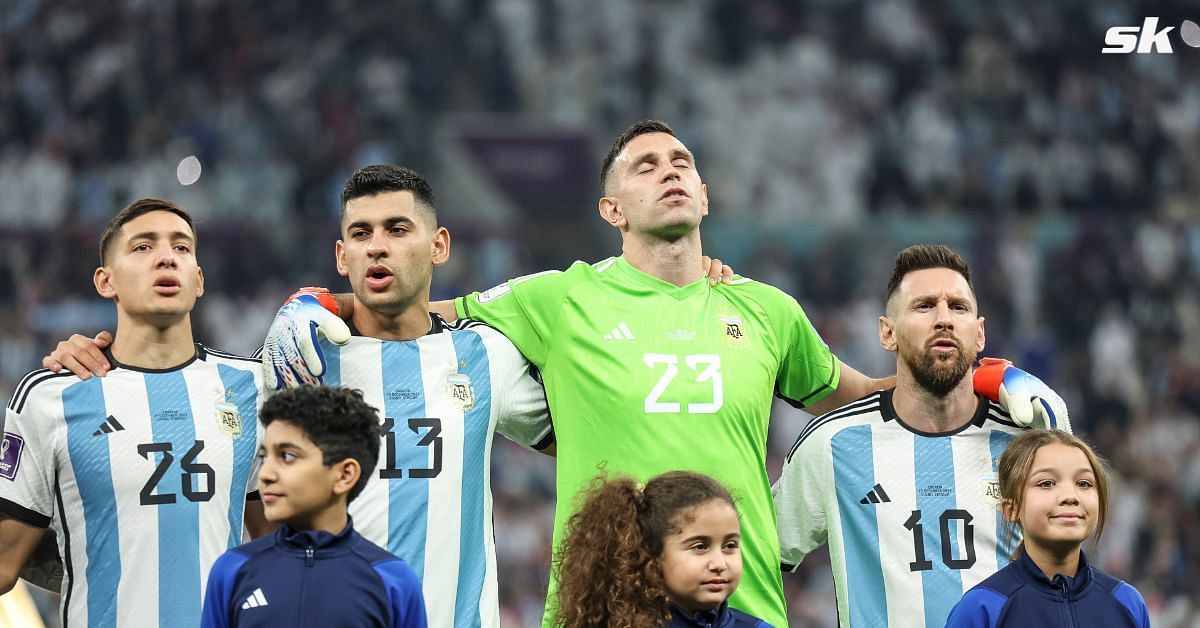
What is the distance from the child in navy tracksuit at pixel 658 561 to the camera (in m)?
4.24

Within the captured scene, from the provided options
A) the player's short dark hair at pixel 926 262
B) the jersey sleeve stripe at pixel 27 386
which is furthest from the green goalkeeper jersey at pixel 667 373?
the jersey sleeve stripe at pixel 27 386

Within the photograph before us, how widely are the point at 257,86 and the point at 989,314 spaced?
8253 millimetres

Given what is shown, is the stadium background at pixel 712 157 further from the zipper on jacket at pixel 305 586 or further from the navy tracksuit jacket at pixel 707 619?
the zipper on jacket at pixel 305 586

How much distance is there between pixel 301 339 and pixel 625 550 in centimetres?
124

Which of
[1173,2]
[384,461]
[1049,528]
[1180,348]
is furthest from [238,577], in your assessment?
[1173,2]

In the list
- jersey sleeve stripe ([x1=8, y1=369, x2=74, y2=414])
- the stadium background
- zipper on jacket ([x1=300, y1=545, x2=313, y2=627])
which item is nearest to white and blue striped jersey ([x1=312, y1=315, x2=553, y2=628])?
zipper on jacket ([x1=300, y1=545, x2=313, y2=627])

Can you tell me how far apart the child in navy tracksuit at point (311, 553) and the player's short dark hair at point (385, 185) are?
3.18 feet

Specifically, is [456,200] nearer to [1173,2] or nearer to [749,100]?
[749,100]

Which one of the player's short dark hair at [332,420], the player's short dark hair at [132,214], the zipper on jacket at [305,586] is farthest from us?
the player's short dark hair at [132,214]

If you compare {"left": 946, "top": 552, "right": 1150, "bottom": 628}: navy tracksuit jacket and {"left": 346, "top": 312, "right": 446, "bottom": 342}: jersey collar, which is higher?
{"left": 346, "top": 312, "right": 446, "bottom": 342}: jersey collar

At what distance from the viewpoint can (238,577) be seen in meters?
4.17

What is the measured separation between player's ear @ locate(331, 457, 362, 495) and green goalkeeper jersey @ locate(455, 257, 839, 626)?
0.80m

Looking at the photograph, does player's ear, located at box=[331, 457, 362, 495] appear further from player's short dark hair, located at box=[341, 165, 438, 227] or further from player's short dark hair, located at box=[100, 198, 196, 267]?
player's short dark hair, located at box=[100, 198, 196, 267]

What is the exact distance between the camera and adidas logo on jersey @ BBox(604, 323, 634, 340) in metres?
5.12
